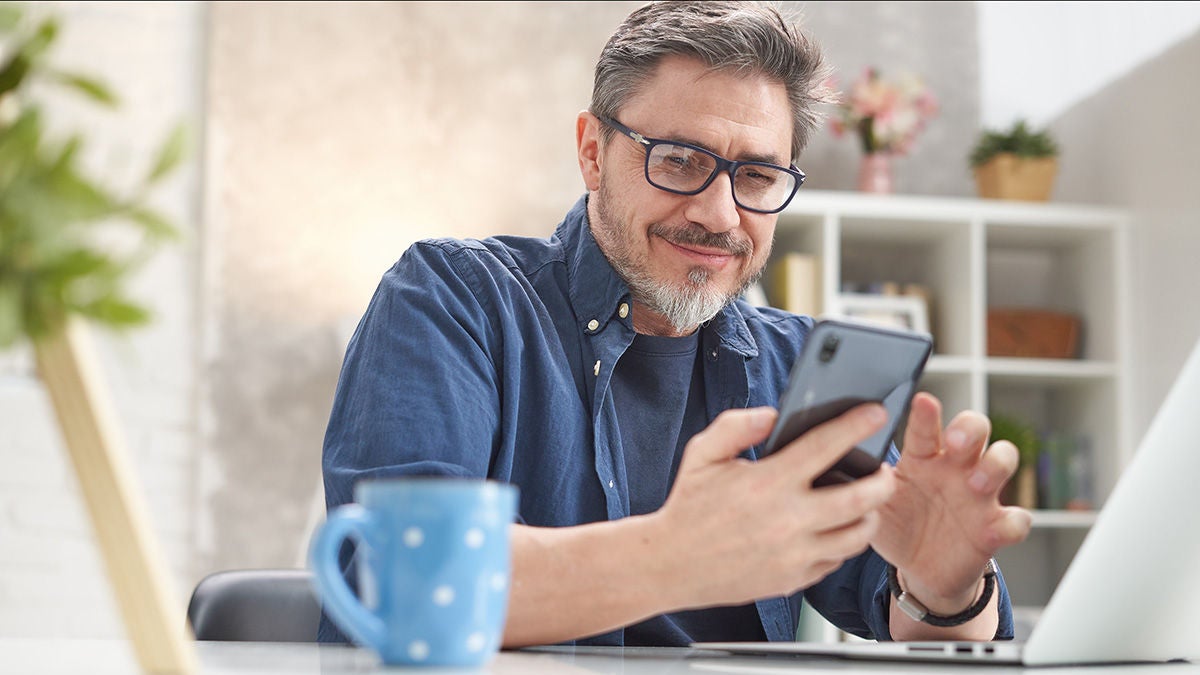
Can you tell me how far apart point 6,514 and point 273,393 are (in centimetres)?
75

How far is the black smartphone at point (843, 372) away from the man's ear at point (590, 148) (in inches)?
34.7

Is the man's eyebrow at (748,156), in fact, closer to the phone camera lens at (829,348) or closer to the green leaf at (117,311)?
the phone camera lens at (829,348)

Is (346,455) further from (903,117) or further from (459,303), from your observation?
(903,117)

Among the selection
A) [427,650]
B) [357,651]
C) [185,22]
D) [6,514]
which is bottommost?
[6,514]

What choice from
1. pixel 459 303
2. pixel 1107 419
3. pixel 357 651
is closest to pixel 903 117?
pixel 1107 419

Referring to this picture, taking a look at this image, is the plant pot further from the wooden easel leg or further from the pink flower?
the wooden easel leg

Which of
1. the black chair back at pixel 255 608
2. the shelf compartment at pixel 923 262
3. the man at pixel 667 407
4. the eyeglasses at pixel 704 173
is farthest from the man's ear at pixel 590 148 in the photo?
the shelf compartment at pixel 923 262

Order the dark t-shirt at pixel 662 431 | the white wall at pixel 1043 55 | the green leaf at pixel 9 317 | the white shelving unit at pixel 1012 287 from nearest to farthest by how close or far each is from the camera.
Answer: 1. the green leaf at pixel 9 317
2. the dark t-shirt at pixel 662 431
3. the white shelving unit at pixel 1012 287
4. the white wall at pixel 1043 55

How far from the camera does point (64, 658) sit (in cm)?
77

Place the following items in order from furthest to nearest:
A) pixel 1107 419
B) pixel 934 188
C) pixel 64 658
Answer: pixel 934 188, pixel 1107 419, pixel 64 658

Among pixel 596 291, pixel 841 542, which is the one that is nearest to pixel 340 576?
pixel 841 542

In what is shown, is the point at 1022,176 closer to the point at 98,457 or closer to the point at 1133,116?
the point at 1133,116

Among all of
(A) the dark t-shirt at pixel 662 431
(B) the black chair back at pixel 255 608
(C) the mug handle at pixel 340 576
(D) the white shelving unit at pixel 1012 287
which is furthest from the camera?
(D) the white shelving unit at pixel 1012 287

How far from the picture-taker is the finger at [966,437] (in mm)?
969
